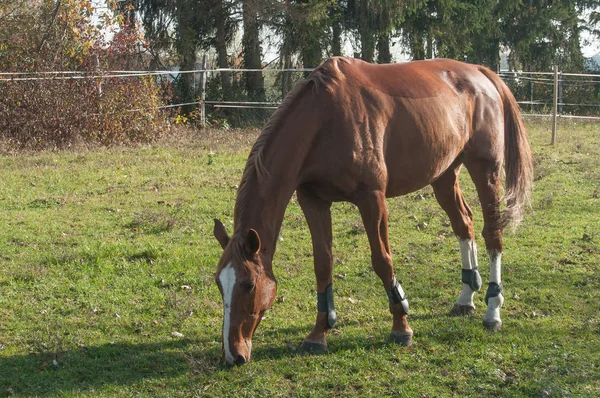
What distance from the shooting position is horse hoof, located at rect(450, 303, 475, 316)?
5.53 m

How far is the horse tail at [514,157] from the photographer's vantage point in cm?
573

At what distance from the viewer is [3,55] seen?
1431cm

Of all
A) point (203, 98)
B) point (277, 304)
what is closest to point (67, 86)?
point (203, 98)

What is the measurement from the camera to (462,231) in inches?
226

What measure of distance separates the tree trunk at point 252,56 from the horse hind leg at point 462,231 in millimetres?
16138

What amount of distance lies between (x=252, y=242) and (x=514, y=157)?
2821 millimetres

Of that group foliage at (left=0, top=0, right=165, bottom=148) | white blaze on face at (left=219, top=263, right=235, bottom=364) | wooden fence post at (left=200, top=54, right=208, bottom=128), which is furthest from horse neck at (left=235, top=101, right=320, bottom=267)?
wooden fence post at (left=200, top=54, right=208, bottom=128)

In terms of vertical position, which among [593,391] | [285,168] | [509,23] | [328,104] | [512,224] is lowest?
[593,391]

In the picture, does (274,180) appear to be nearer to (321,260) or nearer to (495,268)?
(321,260)

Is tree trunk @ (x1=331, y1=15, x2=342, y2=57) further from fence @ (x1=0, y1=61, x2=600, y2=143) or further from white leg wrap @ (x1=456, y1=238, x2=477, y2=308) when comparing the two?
white leg wrap @ (x1=456, y1=238, x2=477, y2=308)

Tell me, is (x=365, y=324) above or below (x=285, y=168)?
below

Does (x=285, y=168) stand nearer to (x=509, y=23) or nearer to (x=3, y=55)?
(x=3, y=55)

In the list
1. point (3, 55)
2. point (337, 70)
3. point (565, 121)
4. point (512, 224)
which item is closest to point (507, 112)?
point (512, 224)

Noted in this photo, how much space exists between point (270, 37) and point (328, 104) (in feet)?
61.1
